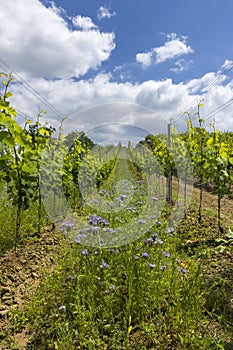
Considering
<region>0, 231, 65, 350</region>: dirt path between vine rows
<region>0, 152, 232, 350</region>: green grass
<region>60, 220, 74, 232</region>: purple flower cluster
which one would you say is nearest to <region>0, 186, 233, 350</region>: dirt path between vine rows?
<region>0, 231, 65, 350</region>: dirt path between vine rows

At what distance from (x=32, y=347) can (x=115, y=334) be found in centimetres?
70

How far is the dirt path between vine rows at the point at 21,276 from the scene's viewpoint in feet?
8.38

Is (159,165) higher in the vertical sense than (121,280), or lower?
higher

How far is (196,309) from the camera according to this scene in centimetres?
243

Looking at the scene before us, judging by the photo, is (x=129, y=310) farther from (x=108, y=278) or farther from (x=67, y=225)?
(x=67, y=225)

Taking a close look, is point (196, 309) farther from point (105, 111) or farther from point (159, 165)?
point (159, 165)

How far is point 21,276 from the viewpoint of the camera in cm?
355

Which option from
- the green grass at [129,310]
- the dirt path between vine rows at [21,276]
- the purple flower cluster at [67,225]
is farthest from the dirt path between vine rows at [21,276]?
the purple flower cluster at [67,225]

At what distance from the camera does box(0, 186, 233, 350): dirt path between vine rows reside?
255 cm

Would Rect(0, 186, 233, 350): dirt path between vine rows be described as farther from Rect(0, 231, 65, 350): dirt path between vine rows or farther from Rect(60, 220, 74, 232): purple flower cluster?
Rect(60, 220, 74, 232): purple flower cluster

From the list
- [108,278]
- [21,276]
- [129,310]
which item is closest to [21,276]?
[21,276]

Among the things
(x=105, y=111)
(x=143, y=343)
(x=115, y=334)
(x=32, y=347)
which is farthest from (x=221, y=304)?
(x=105, y=111)

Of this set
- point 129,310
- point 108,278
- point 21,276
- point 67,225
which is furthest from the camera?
point 67,225

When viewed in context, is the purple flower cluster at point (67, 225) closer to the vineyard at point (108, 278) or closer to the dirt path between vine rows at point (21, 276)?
the vineyard at point (108, 278)
